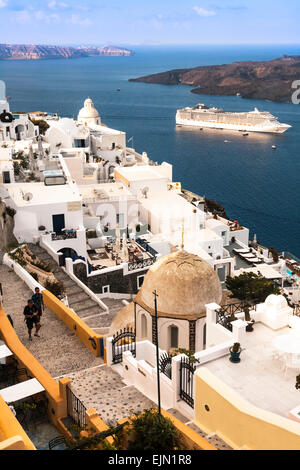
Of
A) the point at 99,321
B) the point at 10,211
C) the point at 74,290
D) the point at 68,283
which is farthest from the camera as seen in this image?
the point at 10,211

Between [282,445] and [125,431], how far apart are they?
2.82 m

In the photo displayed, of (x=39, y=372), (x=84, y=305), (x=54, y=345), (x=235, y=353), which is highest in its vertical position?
(x=235, y=353)

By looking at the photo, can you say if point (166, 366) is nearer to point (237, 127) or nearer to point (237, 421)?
point (237, 421)

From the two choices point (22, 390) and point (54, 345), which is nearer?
point (22, 390)

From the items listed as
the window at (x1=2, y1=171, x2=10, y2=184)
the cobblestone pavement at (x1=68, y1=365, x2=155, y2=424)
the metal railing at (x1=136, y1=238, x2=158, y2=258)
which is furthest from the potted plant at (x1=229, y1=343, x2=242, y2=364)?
the window at (x1=2, y1=171, x2=10, y2=184)

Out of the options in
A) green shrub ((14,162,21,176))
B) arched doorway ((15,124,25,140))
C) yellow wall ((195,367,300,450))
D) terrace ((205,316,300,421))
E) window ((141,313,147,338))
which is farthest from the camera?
arched doorway ((15,124,25,140))

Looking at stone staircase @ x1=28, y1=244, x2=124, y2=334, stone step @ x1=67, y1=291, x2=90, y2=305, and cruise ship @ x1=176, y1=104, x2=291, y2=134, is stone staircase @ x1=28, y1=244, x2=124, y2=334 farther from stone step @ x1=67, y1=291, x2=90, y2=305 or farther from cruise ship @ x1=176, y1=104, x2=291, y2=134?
cruise ship @ x1=176, y1=104, x2=291, y2=134

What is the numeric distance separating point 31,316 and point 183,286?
16.6ft

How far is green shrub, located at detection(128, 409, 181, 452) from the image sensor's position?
29.2ft

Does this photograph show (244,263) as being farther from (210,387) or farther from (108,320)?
(210,387)

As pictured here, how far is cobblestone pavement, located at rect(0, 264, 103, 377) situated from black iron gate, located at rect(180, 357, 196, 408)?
3618 millimetres

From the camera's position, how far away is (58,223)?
30297 mm

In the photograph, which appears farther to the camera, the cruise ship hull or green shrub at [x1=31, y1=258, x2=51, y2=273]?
the cruise ship hull

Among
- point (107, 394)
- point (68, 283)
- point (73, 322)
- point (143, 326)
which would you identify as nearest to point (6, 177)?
point (68, 283)
